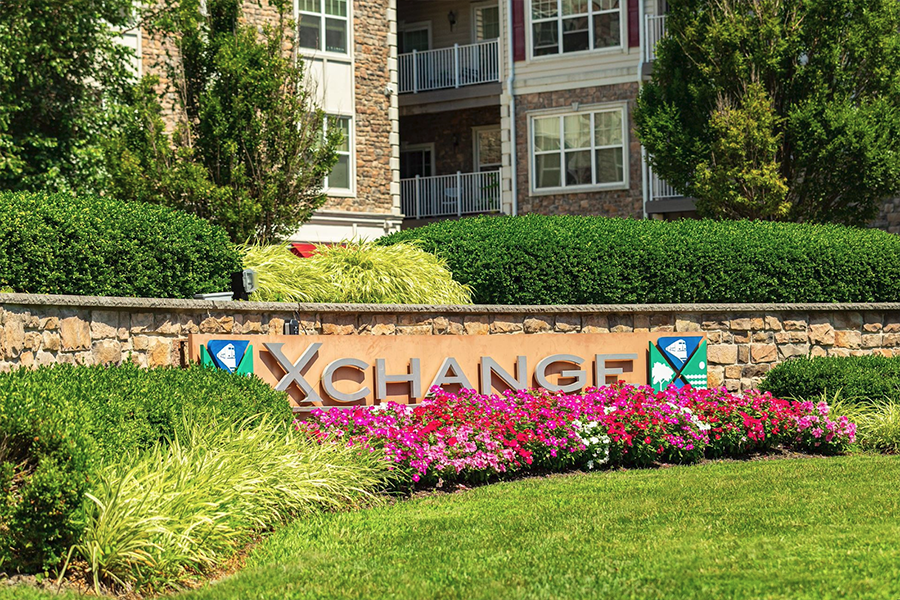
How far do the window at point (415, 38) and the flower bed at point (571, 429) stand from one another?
792 inches

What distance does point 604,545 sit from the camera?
709cm

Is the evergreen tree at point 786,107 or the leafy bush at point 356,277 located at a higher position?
the evergreen tree at point 786,107

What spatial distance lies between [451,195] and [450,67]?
343cm

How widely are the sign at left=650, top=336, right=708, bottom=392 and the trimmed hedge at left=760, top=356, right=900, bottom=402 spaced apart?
989mm

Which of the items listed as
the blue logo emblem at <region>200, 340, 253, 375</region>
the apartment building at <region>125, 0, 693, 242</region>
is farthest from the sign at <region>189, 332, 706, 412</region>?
the apartment building at <region>125, 0, 693, 242</region>

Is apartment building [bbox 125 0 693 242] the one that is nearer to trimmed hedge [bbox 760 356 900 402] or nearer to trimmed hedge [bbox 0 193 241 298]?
trimmed hedge [bbox 760 356 900 402]

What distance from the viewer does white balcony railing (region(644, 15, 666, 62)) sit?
26203 mm

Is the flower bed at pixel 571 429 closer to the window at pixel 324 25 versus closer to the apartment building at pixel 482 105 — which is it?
the apartment building at pixel 482 105

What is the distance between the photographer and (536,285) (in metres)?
13.4

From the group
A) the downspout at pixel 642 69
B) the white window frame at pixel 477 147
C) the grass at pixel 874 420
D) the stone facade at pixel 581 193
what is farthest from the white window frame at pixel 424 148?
the grass at pixel 874 420

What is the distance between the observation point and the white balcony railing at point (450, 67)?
28906 mm

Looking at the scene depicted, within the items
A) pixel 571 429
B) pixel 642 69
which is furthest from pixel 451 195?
pixel 571 429

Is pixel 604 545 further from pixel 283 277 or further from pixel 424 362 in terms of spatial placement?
pixel 283 277

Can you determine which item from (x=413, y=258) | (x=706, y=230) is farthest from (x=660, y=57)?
(x=413, y=258)
